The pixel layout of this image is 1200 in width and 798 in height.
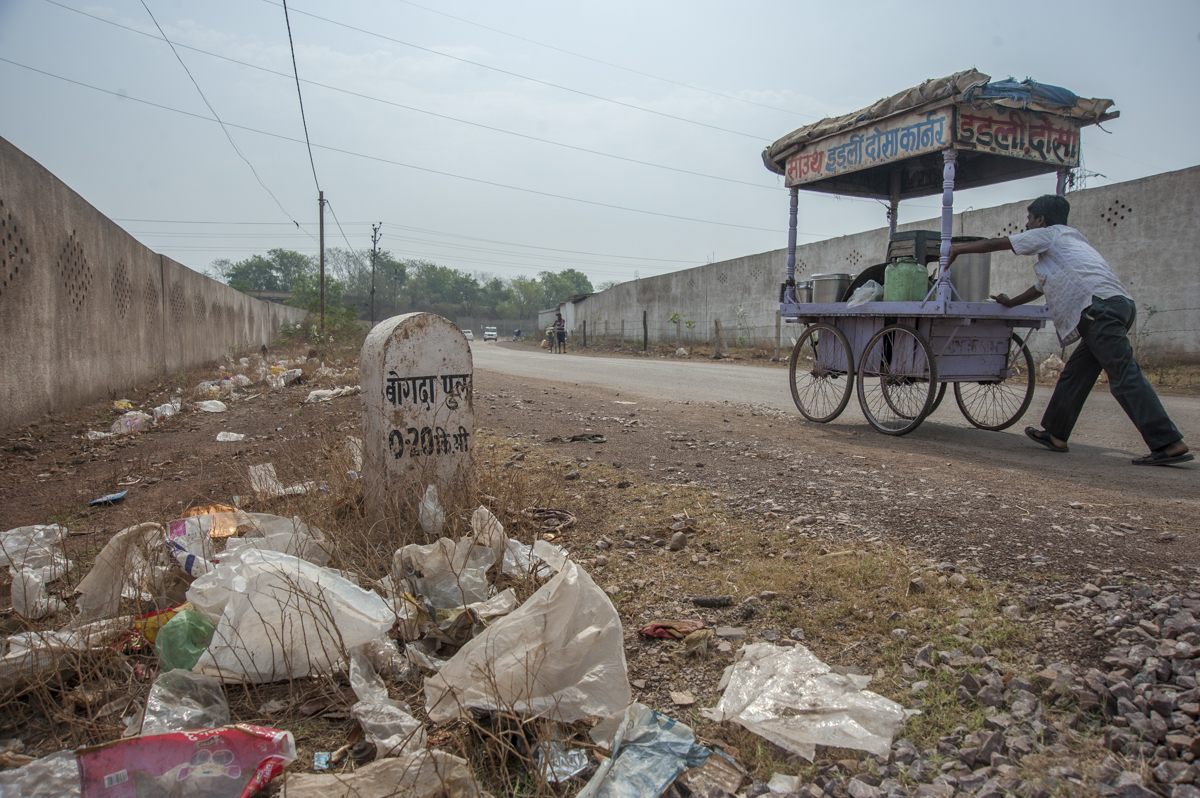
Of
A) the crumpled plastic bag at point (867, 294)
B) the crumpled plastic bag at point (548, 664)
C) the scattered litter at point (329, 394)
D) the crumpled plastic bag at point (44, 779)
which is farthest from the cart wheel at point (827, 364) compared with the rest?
the scattered litter at point (329, 394)

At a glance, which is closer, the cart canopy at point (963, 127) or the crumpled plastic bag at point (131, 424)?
the cart canopy at point (963, 127)

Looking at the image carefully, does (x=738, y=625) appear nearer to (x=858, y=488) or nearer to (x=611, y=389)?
(x=858, y=488)

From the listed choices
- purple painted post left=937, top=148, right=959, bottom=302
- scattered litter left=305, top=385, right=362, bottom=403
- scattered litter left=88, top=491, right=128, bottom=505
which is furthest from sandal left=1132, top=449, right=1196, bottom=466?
scattered litter left=305, top=385, right=362, bottom=403

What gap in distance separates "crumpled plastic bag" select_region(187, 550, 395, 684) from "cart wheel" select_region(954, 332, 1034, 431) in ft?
16.8

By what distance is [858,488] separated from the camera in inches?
143

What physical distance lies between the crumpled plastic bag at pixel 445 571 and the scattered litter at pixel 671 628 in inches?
25.2

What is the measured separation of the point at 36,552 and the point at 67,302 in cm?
604

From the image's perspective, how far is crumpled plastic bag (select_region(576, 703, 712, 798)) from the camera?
1.54 meters

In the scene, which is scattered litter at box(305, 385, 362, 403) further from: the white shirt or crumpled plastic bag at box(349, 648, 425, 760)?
the white shirt

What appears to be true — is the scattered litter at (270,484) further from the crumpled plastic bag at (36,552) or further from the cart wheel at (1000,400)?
the cart wheel at (1000,400)

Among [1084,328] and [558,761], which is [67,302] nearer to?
[558,761]

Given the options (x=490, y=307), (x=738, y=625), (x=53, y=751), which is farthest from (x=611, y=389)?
(x=490, y=307)

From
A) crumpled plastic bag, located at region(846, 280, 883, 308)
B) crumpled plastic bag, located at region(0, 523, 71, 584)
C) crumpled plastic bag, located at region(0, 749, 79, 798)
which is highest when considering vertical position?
crumpled plastic bag, located at region(846, 280, 883, 308)

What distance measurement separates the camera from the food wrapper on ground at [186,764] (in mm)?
1539
